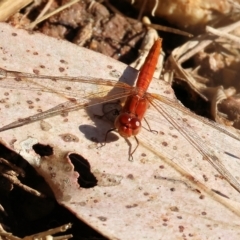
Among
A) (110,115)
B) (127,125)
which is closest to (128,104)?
(110,115)

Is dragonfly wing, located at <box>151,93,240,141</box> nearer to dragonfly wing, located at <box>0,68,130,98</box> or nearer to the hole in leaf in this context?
dragonfly wing, located at <box>0,68,130,98</box>

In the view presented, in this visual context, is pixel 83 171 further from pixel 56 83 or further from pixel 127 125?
pixel 56 83

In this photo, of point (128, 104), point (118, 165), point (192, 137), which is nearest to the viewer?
point (118, 165)

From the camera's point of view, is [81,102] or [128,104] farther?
[128,104]

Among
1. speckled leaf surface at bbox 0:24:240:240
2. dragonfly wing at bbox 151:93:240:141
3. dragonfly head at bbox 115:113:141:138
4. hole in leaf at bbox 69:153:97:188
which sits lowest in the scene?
hole in leaf at bbox 69:153:97:188

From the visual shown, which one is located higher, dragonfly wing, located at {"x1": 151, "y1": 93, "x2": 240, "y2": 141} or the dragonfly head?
dragonfly wing, located at {"x1": 151, "y1": 93, "x2": 240, "y2": 141}

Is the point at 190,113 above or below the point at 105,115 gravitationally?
above

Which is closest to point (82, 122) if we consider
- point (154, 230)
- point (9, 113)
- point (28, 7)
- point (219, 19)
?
point (9, 113)

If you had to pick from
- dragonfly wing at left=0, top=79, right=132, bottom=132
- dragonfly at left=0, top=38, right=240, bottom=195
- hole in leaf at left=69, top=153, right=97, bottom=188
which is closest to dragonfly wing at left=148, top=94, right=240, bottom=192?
dragonfly at left=0, top=38, right=240, bottom=195

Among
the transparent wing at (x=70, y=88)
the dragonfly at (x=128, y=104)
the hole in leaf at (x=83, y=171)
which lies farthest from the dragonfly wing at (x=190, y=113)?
the hole in leaf at (x=83, y=171)
